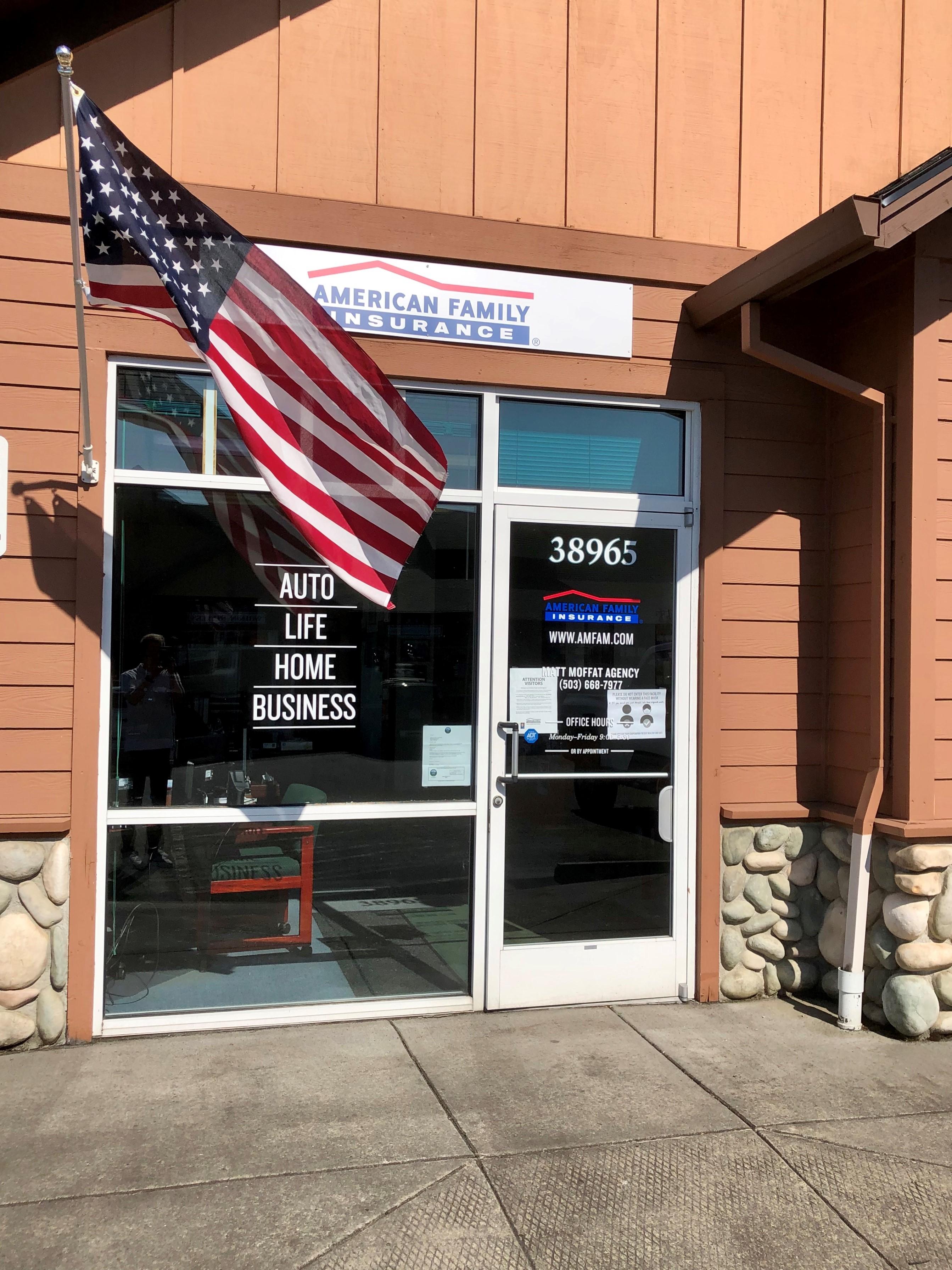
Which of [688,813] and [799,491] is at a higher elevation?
[799,491]

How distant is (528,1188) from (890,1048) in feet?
6.89

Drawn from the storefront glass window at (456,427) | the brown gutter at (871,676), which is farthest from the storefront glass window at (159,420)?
the brown gutter at (871,676)

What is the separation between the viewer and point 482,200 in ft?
16.9

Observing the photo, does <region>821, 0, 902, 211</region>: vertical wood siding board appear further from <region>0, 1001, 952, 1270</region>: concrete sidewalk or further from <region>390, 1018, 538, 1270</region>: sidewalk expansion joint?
<region>390, 1018, 538, 1270</region>: sidewalk expansion joint

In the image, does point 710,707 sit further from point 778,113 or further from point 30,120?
point 30,120

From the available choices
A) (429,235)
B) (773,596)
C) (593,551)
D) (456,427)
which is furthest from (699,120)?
(773,596)

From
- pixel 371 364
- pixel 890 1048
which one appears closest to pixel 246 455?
pixel 371 364

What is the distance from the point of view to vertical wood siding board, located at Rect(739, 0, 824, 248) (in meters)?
A: 5.48

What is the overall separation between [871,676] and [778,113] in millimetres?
2888

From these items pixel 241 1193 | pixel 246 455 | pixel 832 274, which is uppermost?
pixel 832 274

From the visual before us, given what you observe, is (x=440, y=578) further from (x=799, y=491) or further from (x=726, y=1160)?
(x=726, y=1160)

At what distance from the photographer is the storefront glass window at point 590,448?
17.1 ft

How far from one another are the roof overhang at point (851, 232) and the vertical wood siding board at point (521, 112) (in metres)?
1.07

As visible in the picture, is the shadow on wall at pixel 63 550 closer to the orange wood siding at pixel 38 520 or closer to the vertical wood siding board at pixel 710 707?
the orange wood siding at pixel 38 520
